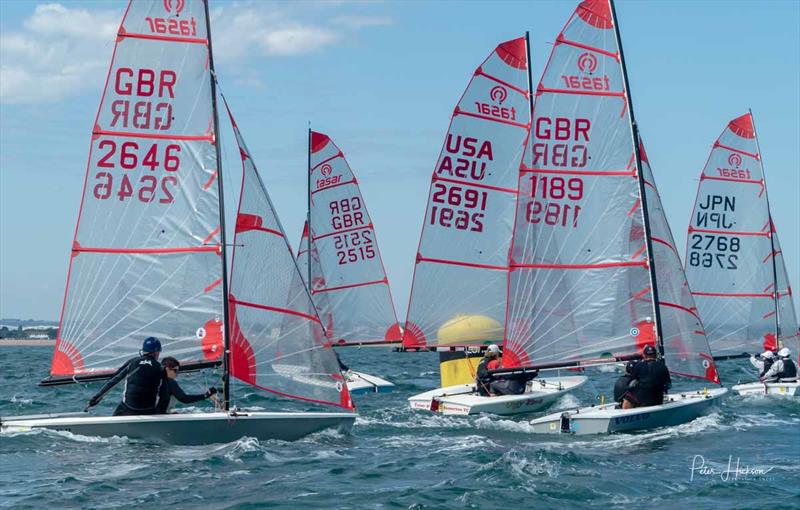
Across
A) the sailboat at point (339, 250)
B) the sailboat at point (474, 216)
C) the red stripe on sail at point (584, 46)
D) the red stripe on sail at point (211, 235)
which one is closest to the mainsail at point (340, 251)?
the sailboat at point (339, 250)

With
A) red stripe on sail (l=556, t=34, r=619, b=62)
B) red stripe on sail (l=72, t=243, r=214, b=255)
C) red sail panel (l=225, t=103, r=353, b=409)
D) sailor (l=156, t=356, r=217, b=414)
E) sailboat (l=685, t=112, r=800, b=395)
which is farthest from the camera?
sailboat (l=685, t=112, r=800, b=395)

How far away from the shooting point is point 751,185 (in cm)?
3058

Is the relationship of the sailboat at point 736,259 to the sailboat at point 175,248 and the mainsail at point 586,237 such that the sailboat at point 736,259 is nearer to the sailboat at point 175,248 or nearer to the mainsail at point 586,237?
the mainsail at point 586,237

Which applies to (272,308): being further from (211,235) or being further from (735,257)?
(735,257)

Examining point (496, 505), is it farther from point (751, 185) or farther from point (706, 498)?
point (751, 185)

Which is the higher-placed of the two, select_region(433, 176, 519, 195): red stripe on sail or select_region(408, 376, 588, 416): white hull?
select_region(433, 176, 519, 195): red stripe on sail

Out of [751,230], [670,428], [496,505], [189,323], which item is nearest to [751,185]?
[751,230]

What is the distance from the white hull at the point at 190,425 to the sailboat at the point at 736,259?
55.7 feet

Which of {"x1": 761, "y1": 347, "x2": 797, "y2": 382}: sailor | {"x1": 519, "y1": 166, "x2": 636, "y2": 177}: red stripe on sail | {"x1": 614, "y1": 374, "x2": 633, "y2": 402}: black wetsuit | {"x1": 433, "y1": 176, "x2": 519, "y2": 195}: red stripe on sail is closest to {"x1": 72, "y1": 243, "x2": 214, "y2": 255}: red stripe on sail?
{"x1": 519, "y1": 166, "x2": 636, "y2": 177}: red stripe on sail

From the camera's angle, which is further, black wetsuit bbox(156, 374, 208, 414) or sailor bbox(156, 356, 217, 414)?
black wetsuit bbox(156, 374, 208, 414)

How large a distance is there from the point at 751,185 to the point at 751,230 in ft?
4.11

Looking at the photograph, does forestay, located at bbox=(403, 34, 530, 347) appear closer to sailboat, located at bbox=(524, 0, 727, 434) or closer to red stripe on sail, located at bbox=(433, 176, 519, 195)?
red stripe on sail, located at bbox=(433, 176, 519, 195)

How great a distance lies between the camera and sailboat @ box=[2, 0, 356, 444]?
655 inches

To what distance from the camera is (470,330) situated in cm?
2589
